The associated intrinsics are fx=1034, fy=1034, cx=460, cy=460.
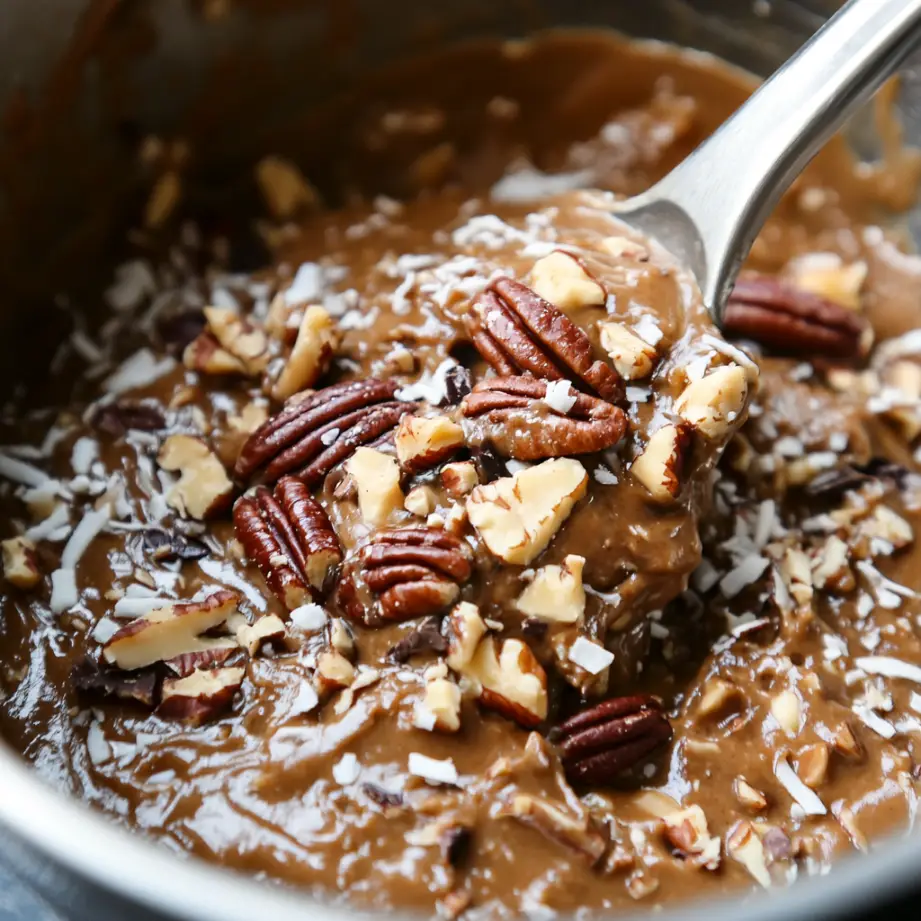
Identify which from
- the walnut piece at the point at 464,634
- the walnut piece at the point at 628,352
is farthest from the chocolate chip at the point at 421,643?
the walnut piece at the point at 628,352

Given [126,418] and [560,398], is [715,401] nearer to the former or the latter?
[560,398]

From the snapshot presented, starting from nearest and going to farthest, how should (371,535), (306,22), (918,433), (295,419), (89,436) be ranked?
1. (371,535)
2. (295,419)
3. (89,436)
4. (918,433)
5. (306,22)

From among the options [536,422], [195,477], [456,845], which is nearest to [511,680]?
[456,845]

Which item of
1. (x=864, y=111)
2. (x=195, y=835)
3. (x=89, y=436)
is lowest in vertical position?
(x=195, y=835)

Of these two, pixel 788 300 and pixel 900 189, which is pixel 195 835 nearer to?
pixel 788 300

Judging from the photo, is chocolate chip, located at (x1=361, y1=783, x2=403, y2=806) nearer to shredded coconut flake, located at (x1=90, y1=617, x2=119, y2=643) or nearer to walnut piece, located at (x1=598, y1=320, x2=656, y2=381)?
shredded coconut flake, located at (x1=90, y1=617, x2=119, y2=643)

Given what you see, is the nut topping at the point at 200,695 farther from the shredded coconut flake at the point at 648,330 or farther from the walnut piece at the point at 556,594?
the shredded coconut flake at the point at 648,330

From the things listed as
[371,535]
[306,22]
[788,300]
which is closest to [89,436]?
[371,535]
